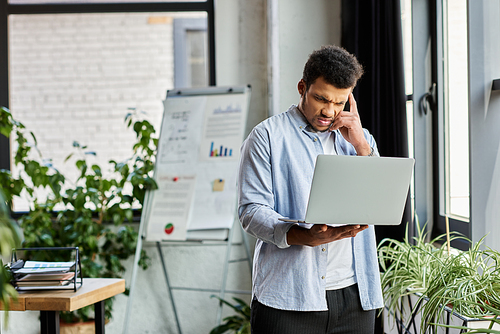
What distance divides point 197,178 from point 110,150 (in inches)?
36.8

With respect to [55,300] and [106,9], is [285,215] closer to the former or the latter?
[55,300]

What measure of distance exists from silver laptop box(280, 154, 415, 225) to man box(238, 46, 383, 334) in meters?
0.15

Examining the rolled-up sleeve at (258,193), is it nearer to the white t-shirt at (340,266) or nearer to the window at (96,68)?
the white t-shirt at (340,266)

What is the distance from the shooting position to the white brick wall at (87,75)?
11.1ft

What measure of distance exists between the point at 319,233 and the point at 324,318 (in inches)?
10.9

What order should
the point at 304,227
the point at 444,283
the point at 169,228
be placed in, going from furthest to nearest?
the point at 169,228 → the point at 444,283 → the point at 304,227

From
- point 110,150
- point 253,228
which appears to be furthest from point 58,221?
point 253,228

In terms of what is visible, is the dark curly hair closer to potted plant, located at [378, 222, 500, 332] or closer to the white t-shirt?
the white t-shirt

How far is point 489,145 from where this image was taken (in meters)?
1.74

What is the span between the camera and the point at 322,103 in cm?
131

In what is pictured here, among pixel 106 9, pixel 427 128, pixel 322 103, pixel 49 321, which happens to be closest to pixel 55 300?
pixel 49 321

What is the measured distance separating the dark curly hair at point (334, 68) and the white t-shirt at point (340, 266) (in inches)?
17.5

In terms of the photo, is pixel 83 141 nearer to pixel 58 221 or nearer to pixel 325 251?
pixel 58 221

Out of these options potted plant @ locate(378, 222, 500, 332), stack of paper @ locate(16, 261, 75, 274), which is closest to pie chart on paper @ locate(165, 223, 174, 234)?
stack of paper @ locate(16, 261, 75, 274)
